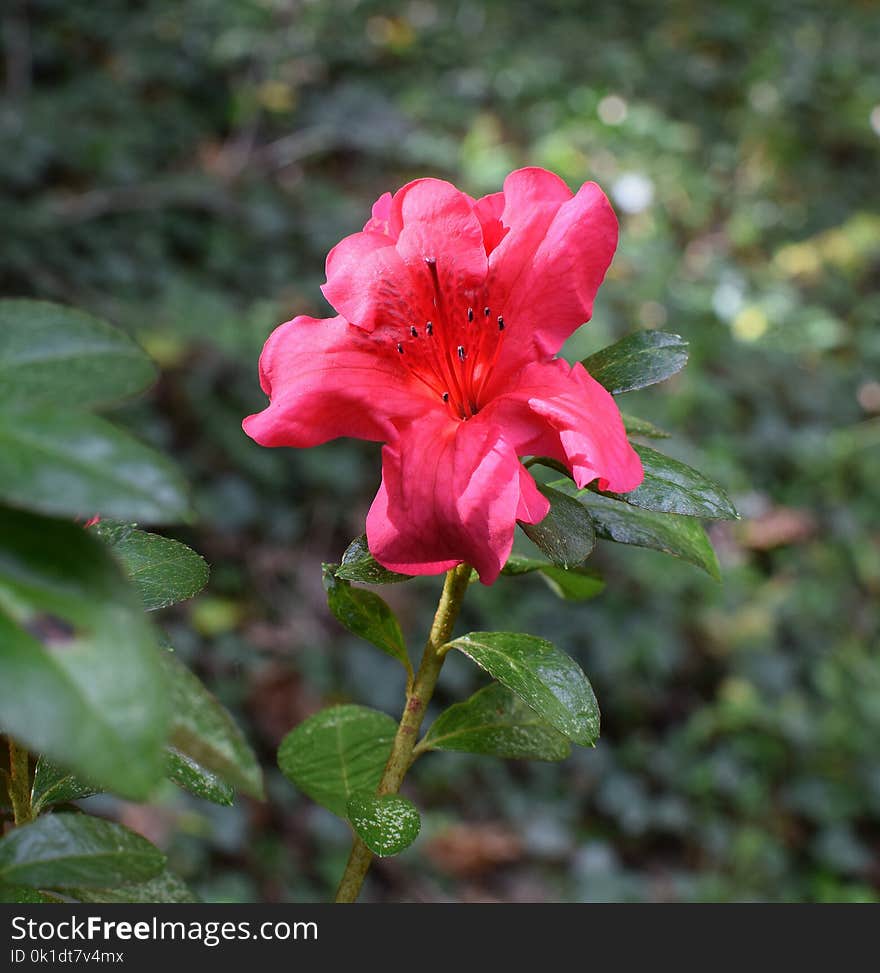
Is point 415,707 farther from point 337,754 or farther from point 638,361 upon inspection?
point 638,361

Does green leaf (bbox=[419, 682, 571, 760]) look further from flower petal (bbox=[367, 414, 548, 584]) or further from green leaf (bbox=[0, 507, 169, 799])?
green leaf (bbox=[0, 507, 169, 799])

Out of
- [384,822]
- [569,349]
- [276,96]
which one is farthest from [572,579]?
[276,96]

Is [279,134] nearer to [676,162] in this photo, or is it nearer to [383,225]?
[676,162]

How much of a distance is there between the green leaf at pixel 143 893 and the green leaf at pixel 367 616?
162 millimetres

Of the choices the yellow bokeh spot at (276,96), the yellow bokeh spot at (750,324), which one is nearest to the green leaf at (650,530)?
the yellow bokeh spot at (750,324)

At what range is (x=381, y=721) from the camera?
0.61 metres

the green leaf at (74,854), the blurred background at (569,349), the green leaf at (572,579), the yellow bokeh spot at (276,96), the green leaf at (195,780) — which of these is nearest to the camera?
the green leaf at (74,854)

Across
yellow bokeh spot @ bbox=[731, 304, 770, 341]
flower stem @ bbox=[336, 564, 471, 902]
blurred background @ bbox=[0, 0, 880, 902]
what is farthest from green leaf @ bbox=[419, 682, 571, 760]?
yellow bokeh spot @ bbox=[731, 304, 770, 341]

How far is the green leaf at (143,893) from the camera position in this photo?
18.3 inches

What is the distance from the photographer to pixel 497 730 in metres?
0.55

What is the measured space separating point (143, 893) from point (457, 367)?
325 millimetres

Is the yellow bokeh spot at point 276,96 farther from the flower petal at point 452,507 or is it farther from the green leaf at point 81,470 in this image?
the green leaf at point 81,470

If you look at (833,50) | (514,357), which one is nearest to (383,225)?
(514,357)

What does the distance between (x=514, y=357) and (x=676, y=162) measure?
3152 millimetres
